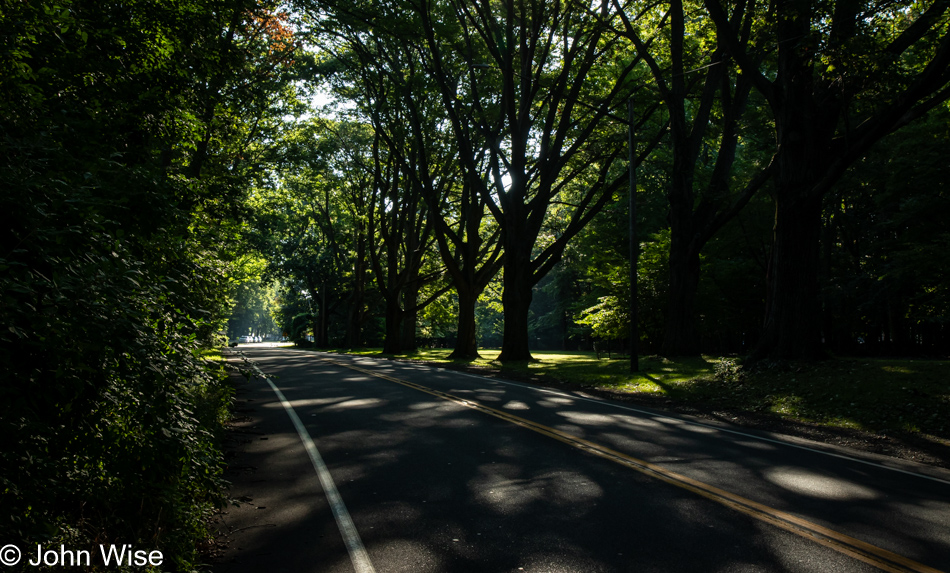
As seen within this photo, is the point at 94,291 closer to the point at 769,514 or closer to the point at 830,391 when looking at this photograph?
the point at 769,514

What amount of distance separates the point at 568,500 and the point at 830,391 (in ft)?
28.3

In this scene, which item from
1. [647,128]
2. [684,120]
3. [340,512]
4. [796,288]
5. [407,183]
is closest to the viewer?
[340,512]

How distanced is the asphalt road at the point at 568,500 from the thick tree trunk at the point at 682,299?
43.9 feet

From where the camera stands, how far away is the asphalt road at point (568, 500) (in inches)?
172

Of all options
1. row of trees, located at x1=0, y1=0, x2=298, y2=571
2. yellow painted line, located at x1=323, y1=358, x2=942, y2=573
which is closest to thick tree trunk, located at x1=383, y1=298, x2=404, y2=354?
yellow painted line, located at x1=323, y1=358, x2=942, y2=573

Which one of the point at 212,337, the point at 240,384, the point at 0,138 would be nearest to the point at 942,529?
the point at 0,138

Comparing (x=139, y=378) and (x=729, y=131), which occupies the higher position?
(x=729, y=131)

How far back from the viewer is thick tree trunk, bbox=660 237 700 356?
22.2 meters

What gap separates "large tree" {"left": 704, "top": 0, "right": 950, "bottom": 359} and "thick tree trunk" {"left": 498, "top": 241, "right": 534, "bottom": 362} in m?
11.0

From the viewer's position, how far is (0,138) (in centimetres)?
369

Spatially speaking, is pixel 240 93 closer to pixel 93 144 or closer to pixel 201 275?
pixel 201 275

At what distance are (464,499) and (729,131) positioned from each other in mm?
18013

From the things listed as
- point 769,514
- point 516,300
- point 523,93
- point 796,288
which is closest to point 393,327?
point 516,300

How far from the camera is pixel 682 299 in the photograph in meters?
22.5
